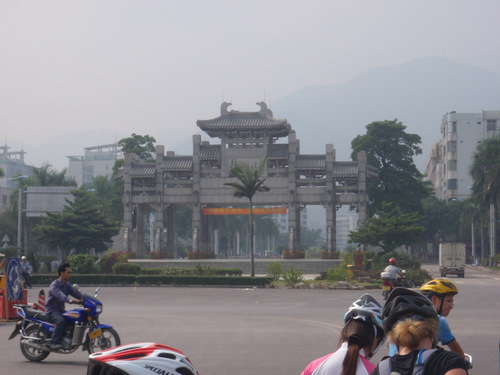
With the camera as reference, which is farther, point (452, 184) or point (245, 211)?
point (452, 184)

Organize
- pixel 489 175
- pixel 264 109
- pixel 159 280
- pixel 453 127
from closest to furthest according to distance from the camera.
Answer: pixel 159 280 → pixel 264 109 → pixel 489 175 → pixel 453 127

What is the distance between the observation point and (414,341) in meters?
3.86

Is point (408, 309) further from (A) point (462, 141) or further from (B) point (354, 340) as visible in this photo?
(A) point (462, 141)

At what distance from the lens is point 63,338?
12.7 meters

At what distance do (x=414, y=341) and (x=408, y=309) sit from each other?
0.66ft

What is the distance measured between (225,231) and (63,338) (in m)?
104

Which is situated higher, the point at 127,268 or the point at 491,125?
the point at 491,125

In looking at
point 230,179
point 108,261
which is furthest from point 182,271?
point 230,179

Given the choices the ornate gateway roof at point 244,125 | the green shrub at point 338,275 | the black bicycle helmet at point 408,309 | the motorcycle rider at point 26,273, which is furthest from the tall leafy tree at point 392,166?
the black bicycle helmet at point 408,309

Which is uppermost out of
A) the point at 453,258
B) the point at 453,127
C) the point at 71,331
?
the point at 453,127

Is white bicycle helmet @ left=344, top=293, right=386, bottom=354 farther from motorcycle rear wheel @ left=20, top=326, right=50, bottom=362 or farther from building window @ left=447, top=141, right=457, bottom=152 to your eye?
building window @ left=447, top=141, right=457, bottom=152

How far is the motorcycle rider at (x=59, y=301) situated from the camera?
12666 mm

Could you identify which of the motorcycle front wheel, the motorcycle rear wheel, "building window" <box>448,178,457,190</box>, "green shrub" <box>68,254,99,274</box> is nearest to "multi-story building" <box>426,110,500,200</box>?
"building window" <box>448,178,457,190</box>

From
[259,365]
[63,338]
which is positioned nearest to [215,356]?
[259,365]
